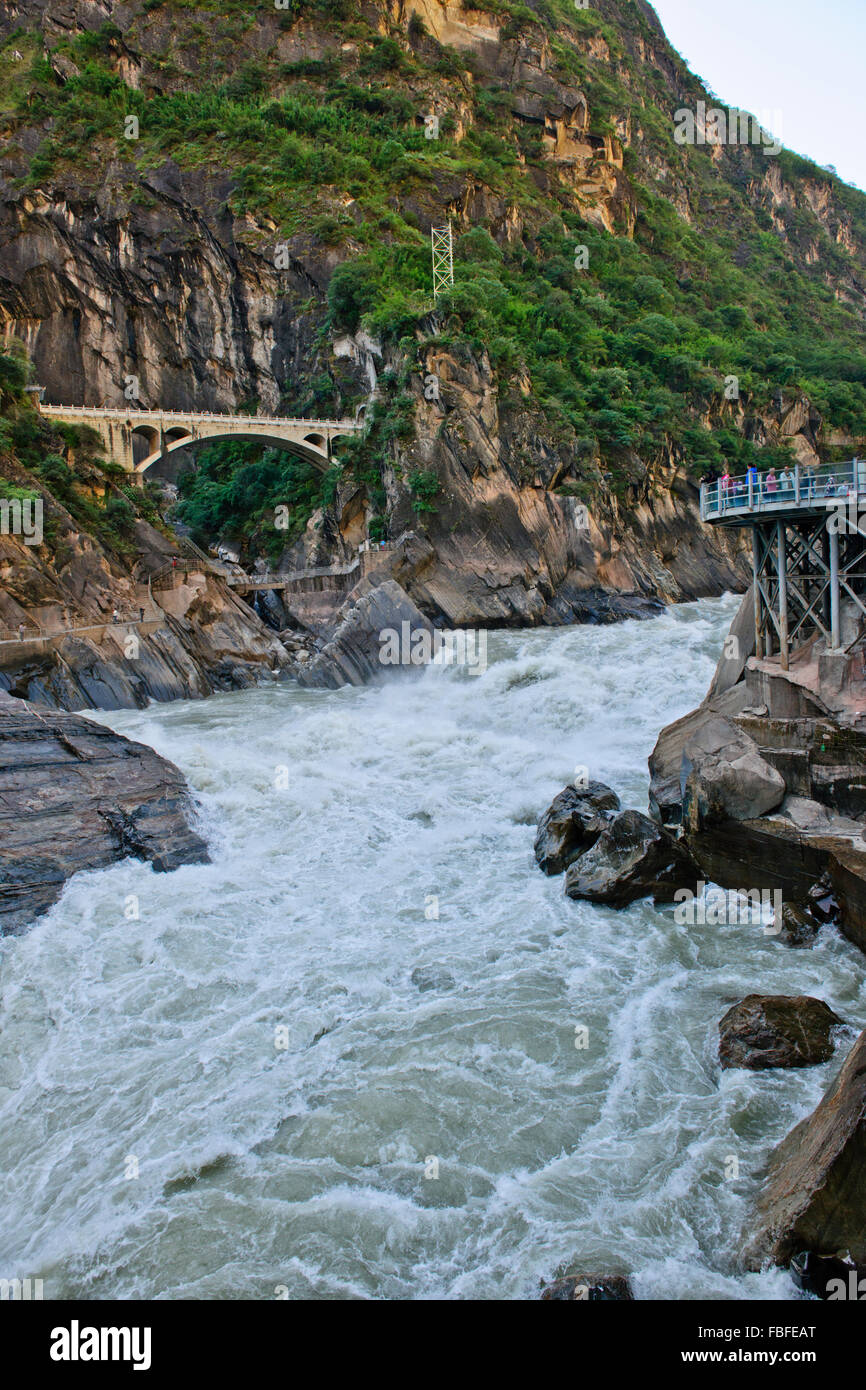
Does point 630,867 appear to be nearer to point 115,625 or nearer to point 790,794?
point 790,794

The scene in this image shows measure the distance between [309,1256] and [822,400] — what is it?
228ft

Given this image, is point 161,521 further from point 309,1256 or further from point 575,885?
point 309,1256

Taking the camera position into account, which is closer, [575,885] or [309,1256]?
[309,1256]

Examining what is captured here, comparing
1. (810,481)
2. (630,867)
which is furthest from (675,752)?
(810,481)

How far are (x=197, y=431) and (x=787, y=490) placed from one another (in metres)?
37.6

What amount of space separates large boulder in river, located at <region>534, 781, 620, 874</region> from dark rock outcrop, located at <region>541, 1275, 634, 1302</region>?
28.5 feet

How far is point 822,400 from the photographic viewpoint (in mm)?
63656

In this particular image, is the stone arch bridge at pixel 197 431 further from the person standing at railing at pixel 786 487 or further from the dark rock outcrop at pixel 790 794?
the dark rock outcrop at pixel 790 794

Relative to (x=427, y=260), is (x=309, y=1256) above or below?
below

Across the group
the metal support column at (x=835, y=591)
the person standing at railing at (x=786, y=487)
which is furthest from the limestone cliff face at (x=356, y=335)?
the metal support column at (x=835, y=591)

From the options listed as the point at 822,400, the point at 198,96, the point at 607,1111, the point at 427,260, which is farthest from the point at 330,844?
the point at 198,96

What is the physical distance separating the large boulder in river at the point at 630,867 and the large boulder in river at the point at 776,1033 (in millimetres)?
3816

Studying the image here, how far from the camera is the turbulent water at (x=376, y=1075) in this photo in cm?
761
